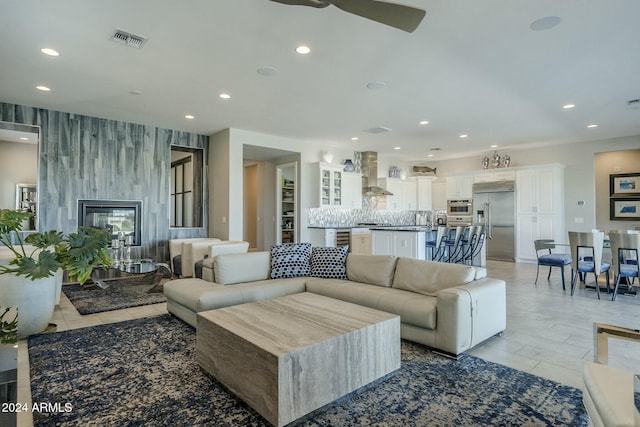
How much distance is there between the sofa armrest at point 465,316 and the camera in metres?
2.72

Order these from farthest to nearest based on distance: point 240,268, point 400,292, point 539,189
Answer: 1. point 539,189
2. point 240,268
3. point 400,292

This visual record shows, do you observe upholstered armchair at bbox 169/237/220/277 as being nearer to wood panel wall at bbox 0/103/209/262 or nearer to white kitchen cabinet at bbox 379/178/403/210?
wood panel wall at bbox 0/103/209/262

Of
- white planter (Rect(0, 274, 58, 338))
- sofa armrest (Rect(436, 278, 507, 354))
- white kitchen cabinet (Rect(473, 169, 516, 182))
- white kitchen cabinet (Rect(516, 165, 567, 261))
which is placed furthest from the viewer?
white kitchen cabinet (Rect(473, 169, 516, 182))

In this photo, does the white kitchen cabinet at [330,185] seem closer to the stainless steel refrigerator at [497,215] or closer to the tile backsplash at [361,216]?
the tile backsplash at [361,216]

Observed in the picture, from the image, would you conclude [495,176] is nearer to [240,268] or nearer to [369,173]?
[369,173]

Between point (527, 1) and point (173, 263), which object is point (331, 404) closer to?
point (527, 1)

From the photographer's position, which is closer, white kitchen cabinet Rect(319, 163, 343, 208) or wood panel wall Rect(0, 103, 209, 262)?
wood panel wall Rect(0, 103, 209, 262)

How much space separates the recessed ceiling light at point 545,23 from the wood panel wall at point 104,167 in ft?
20.2

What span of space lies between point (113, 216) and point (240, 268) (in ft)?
12.0

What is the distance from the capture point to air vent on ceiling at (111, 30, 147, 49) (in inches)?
125

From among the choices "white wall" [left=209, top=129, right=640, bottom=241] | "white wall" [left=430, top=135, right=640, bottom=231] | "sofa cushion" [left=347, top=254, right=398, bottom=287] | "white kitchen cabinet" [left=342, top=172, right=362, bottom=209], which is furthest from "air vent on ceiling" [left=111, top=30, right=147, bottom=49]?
"white wall" [left=430, top=135, right=640, bottom=231]

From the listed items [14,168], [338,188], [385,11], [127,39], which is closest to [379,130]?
[338,188]

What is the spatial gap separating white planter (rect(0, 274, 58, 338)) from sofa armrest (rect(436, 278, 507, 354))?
3649mm

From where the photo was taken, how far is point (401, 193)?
10.0m
